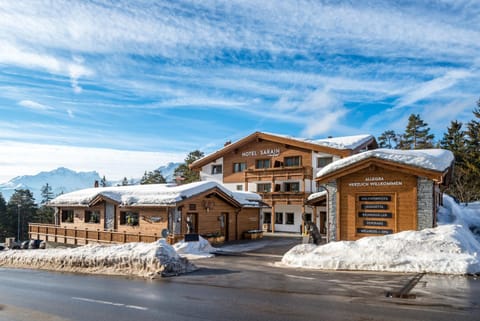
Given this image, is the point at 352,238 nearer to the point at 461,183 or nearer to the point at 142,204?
the point at 142,204

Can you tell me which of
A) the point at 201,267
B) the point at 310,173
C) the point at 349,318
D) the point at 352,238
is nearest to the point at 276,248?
the point at 352,238

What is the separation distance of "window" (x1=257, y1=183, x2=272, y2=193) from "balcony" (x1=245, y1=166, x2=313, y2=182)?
85 cm

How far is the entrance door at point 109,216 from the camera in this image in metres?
30.5

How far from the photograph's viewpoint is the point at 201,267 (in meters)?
17.5

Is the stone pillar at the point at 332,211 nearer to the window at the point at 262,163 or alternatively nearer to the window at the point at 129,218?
the window at the point at 129,218

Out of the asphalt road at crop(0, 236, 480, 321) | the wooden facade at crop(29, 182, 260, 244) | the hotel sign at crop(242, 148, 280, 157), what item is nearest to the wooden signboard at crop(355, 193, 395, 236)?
the asphalt road at crop(0, 236, 480, 321)

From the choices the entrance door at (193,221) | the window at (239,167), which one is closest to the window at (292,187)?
the window at (239,167)

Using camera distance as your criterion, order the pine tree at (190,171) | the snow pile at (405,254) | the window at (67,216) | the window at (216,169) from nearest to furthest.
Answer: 1. the snow pile at (405,254)
2. the window at (67,216)
3. the window at (216,169)
4. the pine tree at (190,171)

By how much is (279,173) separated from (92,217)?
17.3m

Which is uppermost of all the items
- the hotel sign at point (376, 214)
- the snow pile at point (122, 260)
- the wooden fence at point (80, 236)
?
the hotel sign at point (376, 214)

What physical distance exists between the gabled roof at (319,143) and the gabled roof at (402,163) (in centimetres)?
1534

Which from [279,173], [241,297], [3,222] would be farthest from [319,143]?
[3,222]

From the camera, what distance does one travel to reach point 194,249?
23.1 meters

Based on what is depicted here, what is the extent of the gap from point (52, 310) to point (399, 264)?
38.2ft
